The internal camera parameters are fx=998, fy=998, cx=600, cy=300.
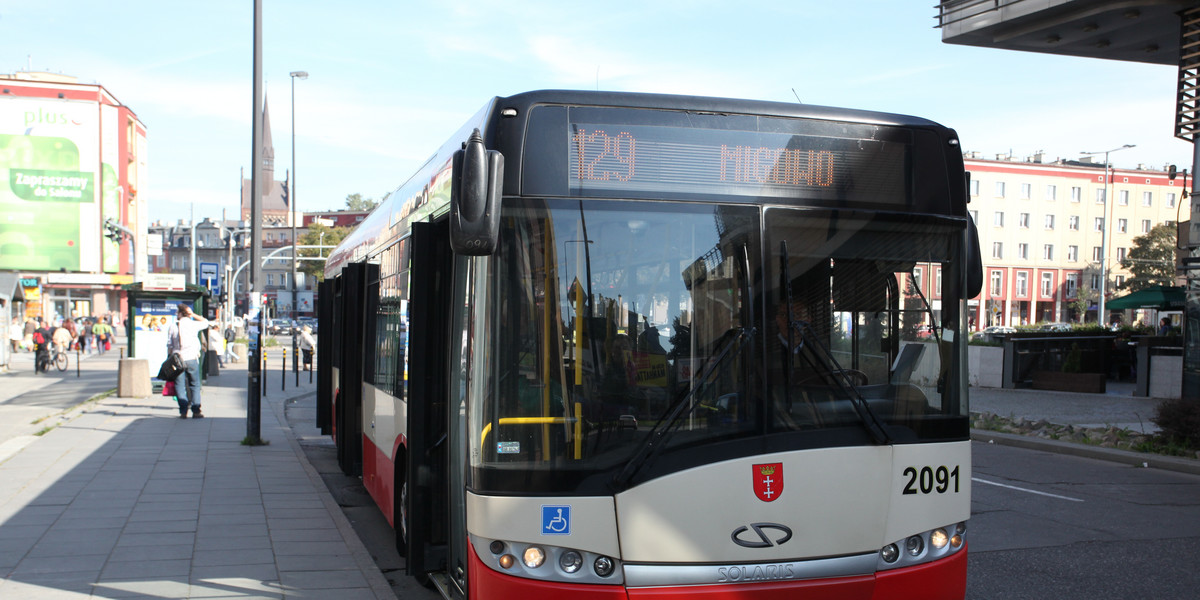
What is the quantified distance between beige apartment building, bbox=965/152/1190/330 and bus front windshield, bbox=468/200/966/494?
75014 mm

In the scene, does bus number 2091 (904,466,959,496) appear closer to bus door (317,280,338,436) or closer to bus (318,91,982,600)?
bus (318,91,982,600)

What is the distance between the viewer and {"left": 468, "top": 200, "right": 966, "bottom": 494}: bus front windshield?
4281mm

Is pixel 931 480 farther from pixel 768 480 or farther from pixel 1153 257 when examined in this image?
pixel 1153 257

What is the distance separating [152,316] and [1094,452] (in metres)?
20.6

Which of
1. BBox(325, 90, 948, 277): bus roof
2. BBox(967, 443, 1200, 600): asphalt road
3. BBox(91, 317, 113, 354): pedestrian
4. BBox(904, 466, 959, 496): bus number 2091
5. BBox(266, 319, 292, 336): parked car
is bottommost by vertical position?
BBox(266, 319, 292, 336): parked car

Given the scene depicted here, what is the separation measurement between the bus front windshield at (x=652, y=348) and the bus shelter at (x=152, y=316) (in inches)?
845

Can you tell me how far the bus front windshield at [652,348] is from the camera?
4281mm

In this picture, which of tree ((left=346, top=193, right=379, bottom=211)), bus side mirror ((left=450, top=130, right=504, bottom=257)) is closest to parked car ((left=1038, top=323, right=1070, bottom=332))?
bus side mirror ((left=450, top=130, right=504, bottom=257))

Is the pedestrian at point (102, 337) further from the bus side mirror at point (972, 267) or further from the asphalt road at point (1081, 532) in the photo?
the bus side mirror at point (972, 267)

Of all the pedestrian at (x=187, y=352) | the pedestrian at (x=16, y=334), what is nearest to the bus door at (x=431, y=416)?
the pedestrian at (x=187, y=352)

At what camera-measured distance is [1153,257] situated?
2569 inches

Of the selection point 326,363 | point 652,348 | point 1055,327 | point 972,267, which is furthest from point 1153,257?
point 652,348

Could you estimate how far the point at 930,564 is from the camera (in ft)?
15.2

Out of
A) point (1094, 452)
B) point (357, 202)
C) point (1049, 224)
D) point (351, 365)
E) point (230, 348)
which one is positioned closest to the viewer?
point (351, 365)
